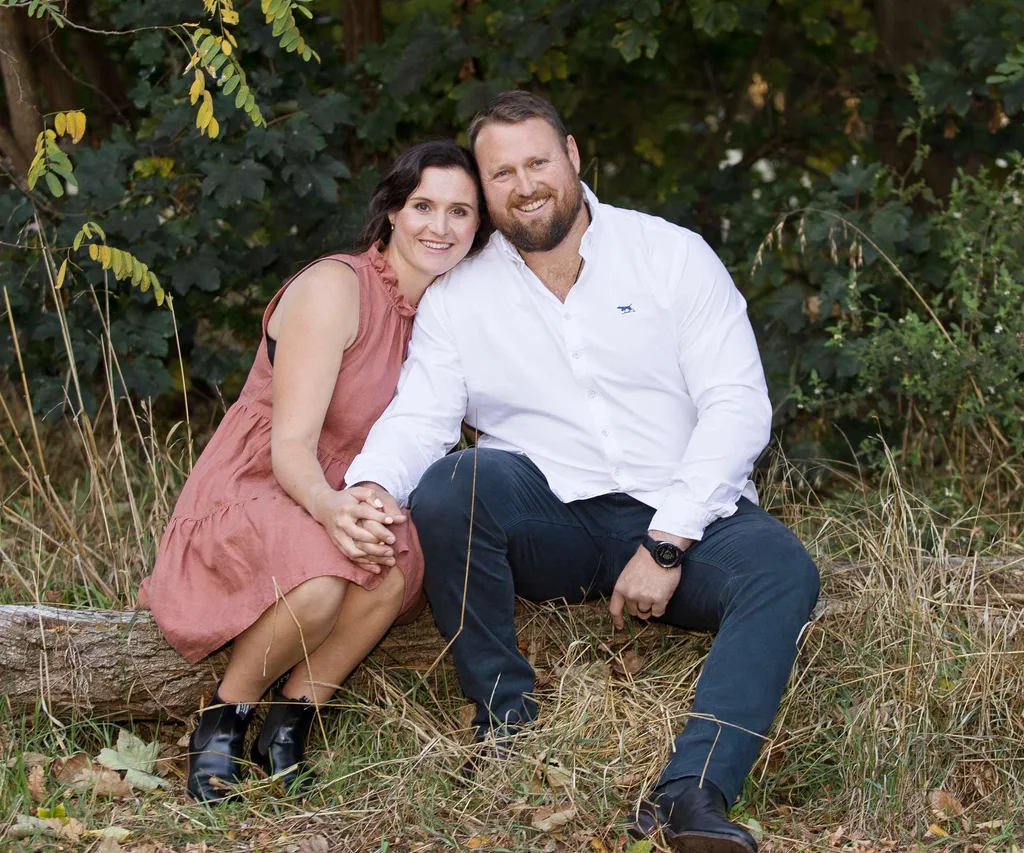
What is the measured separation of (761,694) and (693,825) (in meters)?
0.36

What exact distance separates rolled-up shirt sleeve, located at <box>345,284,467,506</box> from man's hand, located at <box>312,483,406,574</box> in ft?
0.53

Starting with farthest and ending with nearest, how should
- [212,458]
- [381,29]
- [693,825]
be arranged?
1. [381,29]
2. [212,458]
3. [693,825]

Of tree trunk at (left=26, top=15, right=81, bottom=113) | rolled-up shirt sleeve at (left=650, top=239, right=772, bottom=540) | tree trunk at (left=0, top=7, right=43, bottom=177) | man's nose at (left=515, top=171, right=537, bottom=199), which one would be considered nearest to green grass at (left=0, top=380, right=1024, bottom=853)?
rolled-up shirt sleeve at (left=650, top=239, right=772, bottom=540)

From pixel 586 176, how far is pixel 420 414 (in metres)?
2.58

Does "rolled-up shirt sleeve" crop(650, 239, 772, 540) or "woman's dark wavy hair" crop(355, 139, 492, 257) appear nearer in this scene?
"rolled-up shirt sleeve" crop(650, 239, 772, 540)

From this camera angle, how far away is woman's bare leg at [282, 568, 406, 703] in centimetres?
302

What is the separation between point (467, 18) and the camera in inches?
189

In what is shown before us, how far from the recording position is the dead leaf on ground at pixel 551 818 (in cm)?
275

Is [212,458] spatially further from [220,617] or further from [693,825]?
[693,825]

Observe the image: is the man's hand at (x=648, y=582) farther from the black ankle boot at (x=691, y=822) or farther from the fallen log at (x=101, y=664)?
the black ankle boot at (x=691, y=822)

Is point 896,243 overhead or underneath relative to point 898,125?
underneath

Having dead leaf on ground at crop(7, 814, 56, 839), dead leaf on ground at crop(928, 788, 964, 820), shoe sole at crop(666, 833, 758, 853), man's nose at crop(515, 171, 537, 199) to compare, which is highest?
man's nose at crop(515, 171, 537, 199)

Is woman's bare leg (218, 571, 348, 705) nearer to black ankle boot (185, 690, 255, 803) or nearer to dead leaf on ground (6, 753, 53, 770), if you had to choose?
black ankle boot (185, 690, 255, 803)

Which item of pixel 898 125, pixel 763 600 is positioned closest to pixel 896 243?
pixel 898 125
